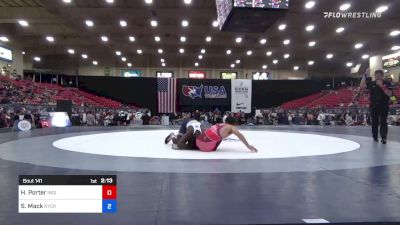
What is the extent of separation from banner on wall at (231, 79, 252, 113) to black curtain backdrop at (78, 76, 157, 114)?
5.49m

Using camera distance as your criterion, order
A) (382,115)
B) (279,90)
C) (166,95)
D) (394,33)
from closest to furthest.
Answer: (382,115) < (394,33) < (166,95) < (279,90)

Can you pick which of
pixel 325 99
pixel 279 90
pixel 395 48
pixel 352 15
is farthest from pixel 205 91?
pixel 395 48

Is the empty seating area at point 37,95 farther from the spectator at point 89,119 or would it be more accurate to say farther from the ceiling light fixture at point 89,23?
the ceiling light fixture at point 89,23

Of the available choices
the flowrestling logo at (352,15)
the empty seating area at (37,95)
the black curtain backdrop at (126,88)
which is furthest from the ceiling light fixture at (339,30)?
the empty seating area at (37,95)

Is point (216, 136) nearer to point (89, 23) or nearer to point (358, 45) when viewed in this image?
point (89, 23)

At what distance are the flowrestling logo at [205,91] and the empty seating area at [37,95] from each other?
474cm

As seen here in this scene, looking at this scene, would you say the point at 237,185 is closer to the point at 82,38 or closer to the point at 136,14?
the point at 136,14

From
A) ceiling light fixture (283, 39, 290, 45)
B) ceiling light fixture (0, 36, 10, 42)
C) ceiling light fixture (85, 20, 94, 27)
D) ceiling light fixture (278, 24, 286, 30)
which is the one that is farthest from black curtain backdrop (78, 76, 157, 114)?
ceiling light fixture (278, 24, 286, 30)

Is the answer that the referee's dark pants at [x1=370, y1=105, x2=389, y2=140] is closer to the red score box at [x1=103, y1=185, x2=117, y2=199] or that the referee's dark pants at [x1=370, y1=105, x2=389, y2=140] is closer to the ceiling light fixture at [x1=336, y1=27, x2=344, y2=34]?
the red score box at [x1=103, y1=185, x2=117, y2=199]

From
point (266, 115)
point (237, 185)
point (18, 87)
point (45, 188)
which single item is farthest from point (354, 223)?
point (18, 87)

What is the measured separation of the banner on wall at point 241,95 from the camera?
79.7ft

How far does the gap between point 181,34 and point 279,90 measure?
9476 mm

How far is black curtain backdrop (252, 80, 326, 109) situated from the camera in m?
26.0

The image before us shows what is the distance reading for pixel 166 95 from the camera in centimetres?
2466
